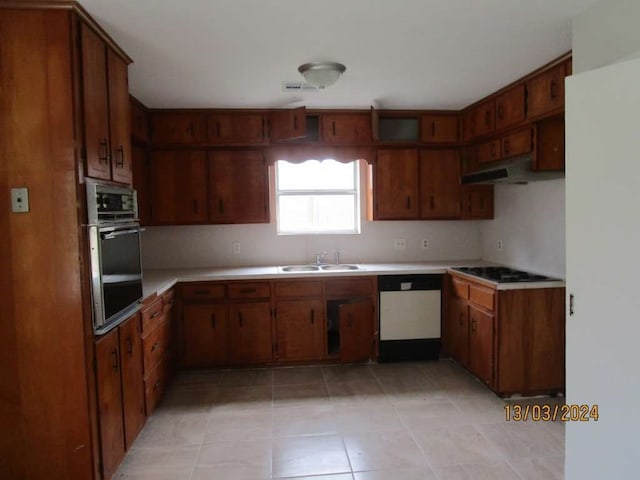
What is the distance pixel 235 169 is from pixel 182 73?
1.21m

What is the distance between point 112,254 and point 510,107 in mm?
3055

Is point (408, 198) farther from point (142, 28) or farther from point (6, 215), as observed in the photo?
point (6, 215)

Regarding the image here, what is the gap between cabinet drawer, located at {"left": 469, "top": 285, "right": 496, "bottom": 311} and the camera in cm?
310

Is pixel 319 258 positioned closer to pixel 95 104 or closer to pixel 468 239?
pixel 468 239

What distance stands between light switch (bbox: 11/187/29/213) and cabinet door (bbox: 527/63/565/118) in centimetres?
311

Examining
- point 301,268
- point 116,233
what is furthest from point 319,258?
point 116,233

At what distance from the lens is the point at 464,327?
11.8ft

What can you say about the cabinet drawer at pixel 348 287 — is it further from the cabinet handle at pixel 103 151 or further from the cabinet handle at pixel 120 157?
the cabinet handle at pixel 103 151

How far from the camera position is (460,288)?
3.63m

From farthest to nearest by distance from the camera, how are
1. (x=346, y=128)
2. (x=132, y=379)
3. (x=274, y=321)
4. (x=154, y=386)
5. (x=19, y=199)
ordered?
1. (x=346, y=128)
2. (x=274, y=321)
3. (x=154, y=386)
4. (x=132, y=379)
5. (x=19, y=199)

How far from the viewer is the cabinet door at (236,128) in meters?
3.81

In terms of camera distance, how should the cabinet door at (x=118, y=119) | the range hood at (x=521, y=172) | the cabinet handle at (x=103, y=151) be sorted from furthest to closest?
the range hood at (x=521, y=172), the cabinet door at (x=118, y=119), the cabinet handle at (x=103, y=151)

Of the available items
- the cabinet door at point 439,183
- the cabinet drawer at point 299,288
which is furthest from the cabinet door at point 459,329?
the cabinet drawer at point 299,288

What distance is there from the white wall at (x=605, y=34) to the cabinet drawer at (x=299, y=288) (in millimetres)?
2496
